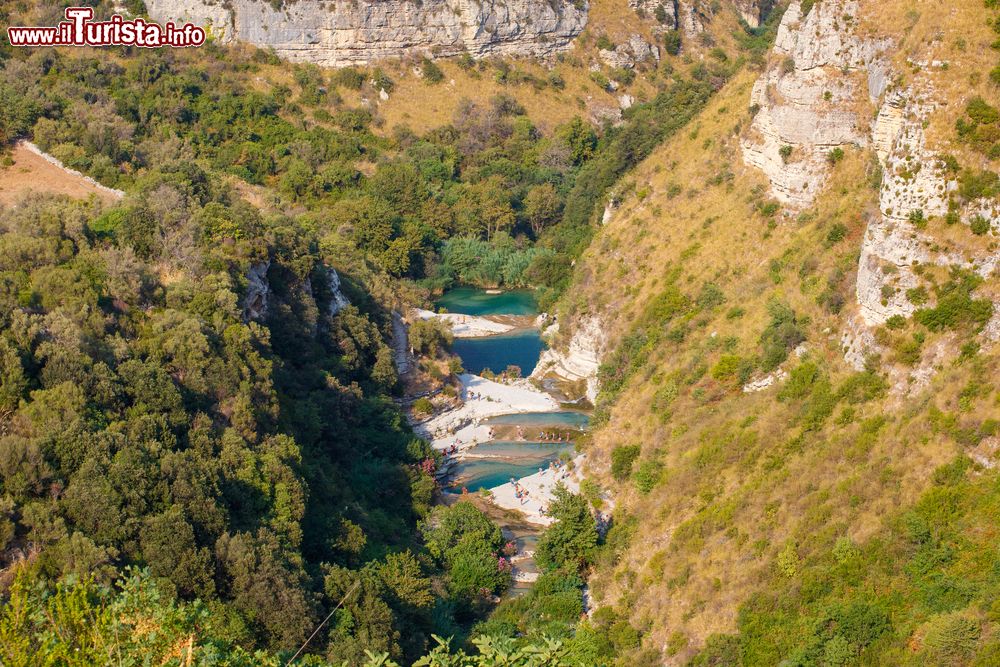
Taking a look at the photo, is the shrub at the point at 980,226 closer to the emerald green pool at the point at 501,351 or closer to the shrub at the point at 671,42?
the emerald green pool at the point at 501,351

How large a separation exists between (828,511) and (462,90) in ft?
291

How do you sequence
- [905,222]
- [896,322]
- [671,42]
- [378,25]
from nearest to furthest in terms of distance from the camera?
[896,322] → [905,222] → [378,25] → [671,42]

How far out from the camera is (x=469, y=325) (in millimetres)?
76562

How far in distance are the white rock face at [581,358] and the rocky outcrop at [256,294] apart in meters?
17.9

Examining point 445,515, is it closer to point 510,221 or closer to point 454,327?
point 454,327

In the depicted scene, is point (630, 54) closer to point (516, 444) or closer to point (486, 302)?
point (486, 302)

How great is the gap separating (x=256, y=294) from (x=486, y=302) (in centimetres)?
3534

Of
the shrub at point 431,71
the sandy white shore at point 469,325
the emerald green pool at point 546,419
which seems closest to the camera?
the emerald green pool at point 546,419

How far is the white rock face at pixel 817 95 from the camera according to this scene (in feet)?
167

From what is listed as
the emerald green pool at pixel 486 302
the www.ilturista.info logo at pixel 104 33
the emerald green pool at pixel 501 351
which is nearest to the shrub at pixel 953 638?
the emerald green pool at pixel 501 351

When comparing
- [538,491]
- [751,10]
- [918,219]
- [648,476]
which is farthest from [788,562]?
[751,10]

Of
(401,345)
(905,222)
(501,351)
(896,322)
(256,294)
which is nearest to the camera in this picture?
(896,322)

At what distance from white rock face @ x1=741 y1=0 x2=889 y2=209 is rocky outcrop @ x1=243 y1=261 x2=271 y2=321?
2502cm

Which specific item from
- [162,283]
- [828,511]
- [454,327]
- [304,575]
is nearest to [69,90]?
[454,327]
